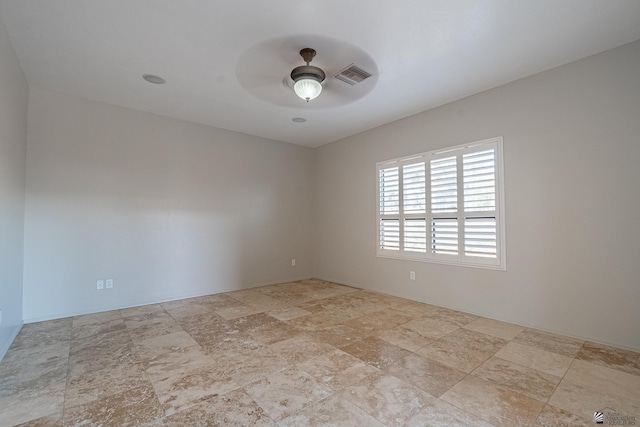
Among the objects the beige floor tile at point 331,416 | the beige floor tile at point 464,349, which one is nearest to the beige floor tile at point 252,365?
the beige floor tile at point 331,416

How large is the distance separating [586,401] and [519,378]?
37cm

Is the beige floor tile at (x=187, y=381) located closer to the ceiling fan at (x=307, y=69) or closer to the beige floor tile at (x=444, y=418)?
the beige floor tile at (x=444, y=418)

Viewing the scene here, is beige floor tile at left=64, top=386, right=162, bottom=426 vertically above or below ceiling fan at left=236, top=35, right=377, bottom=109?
below

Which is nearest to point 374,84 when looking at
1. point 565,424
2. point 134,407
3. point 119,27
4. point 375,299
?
point 119,27

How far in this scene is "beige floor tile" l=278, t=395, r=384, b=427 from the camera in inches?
64.2

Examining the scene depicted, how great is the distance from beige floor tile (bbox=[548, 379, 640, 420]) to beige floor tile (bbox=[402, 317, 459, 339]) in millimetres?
1073

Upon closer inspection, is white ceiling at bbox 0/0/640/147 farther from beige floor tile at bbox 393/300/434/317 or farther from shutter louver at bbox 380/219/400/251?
beige floor tile at bbox 393/300/434/317

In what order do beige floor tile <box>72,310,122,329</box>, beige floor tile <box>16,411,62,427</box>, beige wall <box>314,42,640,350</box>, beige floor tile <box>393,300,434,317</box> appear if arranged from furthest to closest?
beige floor tile <box>393,300,434,317</box>
beige floor tile <box>72,310,122,329</box>
beige wall <box>314,42,640,350</box>
beige floor tile <box>16,411,62,427</box>

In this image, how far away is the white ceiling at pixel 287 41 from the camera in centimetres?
217

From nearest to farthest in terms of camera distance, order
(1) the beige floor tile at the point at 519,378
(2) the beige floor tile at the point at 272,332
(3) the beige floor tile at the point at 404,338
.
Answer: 1. (1) the beige floor tile at the point at 519,378
2. (3) the beige floor tile at the point at 404,338
3. (2) the beige floor tile at the point at 272,332

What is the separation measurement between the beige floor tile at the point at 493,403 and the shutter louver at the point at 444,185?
2.25m

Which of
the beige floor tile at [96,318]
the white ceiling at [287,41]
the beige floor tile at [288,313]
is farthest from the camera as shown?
the beige floor tile at [288,313]

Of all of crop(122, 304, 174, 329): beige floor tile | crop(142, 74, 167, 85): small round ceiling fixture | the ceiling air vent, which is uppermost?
crop(142, 74, 167, 85): small round ceiling fixture

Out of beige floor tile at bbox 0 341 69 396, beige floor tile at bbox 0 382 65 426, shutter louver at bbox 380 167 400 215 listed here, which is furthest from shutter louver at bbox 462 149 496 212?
beige floor tile at bbox 0 341 69 396
